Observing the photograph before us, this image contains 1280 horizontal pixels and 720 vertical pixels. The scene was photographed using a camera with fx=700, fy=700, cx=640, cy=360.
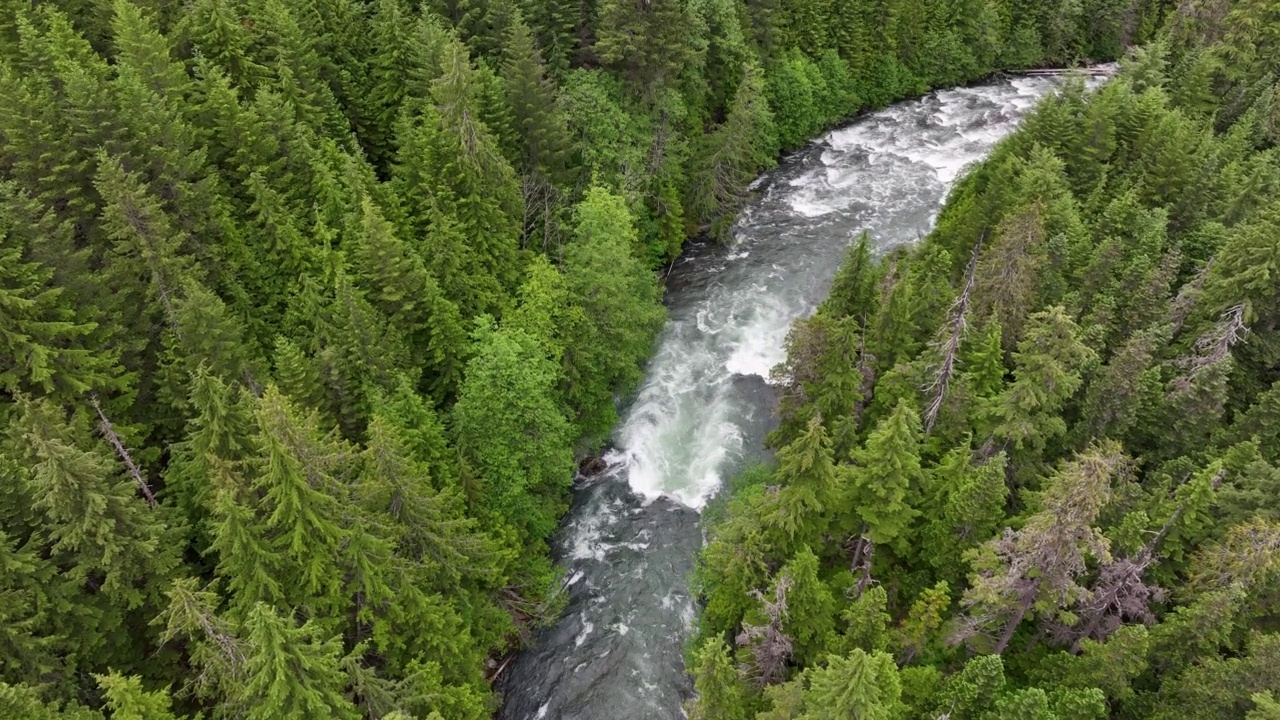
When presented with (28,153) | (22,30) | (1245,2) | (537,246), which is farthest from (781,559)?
(1245,2)

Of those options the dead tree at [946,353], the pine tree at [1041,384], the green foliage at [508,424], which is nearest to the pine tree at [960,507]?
the pine tree at [1041,384]

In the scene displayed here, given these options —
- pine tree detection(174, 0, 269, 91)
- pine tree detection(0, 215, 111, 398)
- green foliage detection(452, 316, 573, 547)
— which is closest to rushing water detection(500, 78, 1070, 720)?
green foliage detection(452, 316, 573, 547)

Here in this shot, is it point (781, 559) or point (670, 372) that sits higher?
point (781, 559)

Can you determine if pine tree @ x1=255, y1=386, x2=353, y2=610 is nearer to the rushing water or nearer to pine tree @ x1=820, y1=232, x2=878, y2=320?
the rushing water

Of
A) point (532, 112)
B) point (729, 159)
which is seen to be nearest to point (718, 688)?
point (532, 112)

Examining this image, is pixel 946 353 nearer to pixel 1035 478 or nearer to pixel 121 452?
pixel 1035 478

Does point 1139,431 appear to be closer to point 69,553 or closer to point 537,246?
point 537,246

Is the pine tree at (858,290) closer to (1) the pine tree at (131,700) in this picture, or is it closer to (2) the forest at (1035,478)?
(2) the forest at (1035,478)
